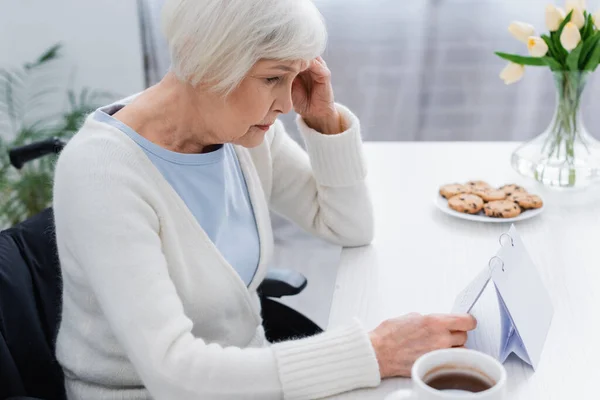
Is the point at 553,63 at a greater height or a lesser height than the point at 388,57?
greater

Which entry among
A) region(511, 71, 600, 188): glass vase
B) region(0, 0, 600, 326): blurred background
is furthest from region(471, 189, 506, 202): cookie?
region(0, 0, 600, 326): blurred background

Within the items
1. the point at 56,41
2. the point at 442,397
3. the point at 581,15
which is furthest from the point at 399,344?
the point at 56,41

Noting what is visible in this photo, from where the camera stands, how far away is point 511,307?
3.00 ft

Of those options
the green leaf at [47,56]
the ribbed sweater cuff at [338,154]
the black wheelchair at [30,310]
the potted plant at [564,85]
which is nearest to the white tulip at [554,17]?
the potted plant at [564,85]

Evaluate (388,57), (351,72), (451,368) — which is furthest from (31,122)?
(451,368)

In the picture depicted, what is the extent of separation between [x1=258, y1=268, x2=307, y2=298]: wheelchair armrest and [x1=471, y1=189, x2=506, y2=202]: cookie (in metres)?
0.37

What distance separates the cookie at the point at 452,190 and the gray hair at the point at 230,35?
0.52 m

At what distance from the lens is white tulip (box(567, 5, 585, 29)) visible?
1.37m

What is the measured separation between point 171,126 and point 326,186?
0.35 m

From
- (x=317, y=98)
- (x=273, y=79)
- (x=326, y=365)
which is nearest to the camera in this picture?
(x=326, y=365)

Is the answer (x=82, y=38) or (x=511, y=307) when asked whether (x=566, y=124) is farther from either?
(x=82, y=38)

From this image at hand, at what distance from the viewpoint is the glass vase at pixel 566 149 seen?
144 cm

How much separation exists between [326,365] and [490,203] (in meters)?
0.61

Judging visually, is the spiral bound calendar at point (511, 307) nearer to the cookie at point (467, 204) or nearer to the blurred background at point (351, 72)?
the cookie at point (467, 204)
